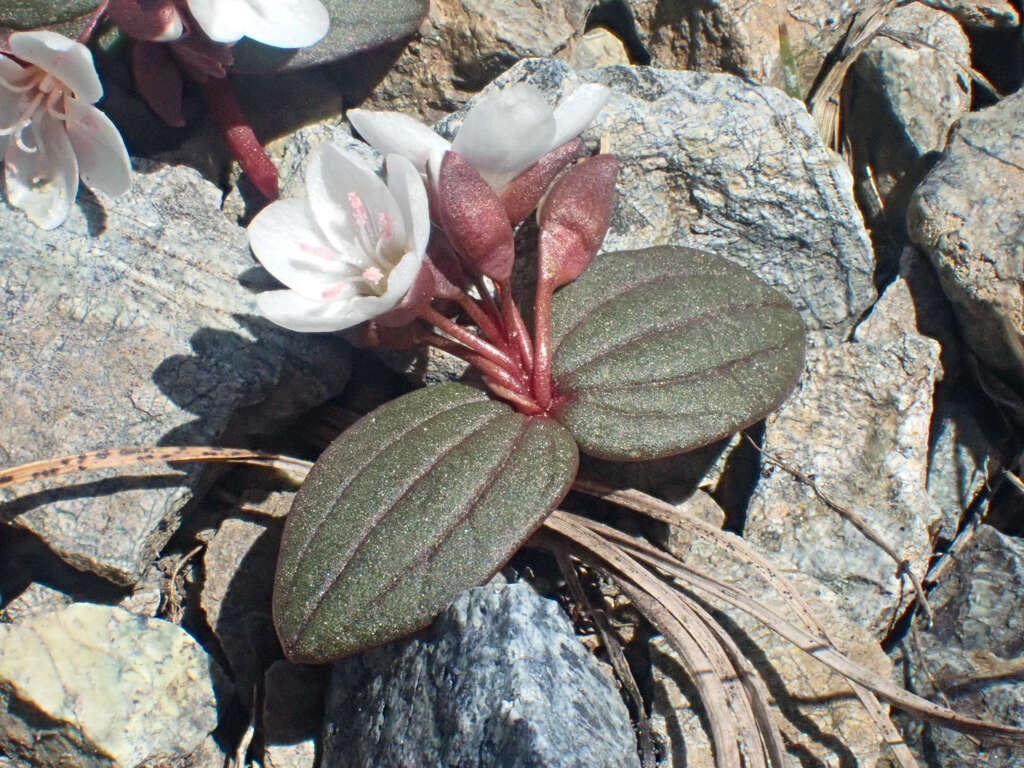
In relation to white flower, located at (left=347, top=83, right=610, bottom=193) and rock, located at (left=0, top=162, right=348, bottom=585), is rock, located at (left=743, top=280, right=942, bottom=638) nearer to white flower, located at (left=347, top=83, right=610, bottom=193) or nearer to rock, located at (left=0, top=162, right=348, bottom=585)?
white flower, located at (left=347, top=83, right=610, bottom=193)

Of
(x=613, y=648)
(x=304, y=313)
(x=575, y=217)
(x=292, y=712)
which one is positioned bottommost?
(x=292, y=712)

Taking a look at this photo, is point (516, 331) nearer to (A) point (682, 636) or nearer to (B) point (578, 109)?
(B) point (578, 109)

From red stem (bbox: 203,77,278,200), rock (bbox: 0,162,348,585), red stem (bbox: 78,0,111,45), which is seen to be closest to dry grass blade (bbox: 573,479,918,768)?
rock (bbox: 0,162,348,585)

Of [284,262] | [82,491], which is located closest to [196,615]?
[82,491]

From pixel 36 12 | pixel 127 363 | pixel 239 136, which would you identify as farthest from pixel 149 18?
pixel 127 363

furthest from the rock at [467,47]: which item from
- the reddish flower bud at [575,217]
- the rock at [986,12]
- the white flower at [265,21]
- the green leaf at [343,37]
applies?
the rock at [986,12]

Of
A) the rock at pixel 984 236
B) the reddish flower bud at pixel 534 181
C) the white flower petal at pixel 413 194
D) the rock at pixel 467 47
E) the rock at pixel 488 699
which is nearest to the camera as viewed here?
the rock at pixel 488 699

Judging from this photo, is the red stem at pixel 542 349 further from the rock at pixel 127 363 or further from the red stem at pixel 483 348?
the rock at pixel 127 363
